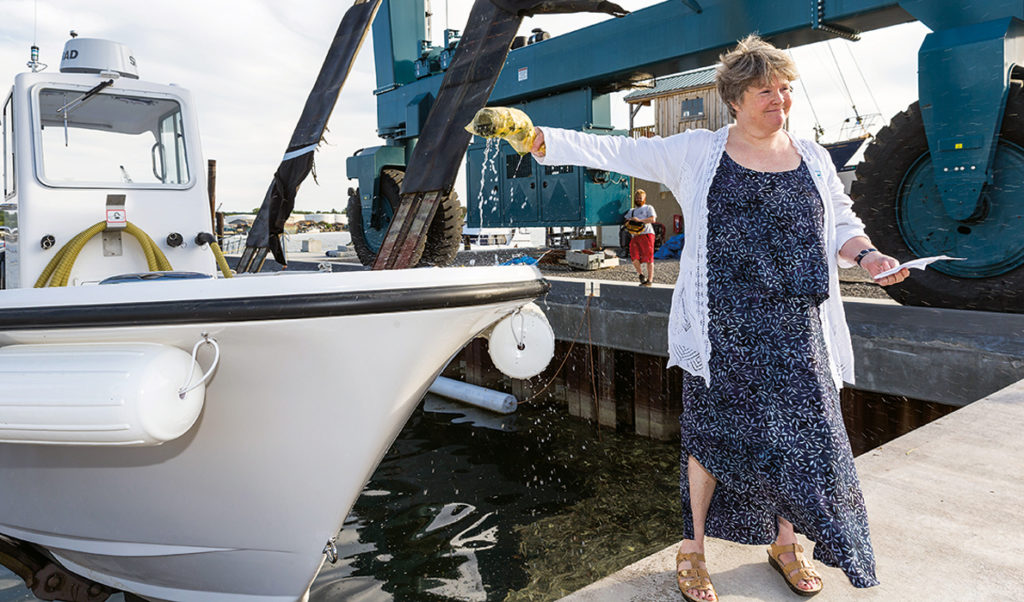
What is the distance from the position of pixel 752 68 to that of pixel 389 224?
7.57 m


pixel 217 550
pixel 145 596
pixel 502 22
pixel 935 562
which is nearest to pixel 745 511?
pixel 935 562

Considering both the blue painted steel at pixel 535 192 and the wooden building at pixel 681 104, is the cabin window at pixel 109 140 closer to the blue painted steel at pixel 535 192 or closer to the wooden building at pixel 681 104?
the blue painted steel at pixel 535 192

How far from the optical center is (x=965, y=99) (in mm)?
4539

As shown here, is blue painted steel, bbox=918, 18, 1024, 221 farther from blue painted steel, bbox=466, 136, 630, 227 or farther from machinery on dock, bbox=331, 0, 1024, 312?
blue painted steel, bbox=466, 136, 630, 227

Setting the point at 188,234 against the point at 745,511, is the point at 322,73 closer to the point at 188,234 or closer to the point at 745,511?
the point at 188,234

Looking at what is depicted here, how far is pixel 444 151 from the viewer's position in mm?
5246

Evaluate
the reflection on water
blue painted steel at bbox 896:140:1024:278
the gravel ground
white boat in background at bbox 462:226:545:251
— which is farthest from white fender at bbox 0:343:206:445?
white boat in background at bbox 462:226:545:251

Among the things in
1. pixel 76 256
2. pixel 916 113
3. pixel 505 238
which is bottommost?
pixel 76 256

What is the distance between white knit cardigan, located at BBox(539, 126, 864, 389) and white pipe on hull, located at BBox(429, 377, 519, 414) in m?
5.26

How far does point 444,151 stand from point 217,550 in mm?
3348

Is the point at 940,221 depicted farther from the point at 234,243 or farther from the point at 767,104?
the point at 234,243

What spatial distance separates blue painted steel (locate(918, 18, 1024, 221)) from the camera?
4441mm

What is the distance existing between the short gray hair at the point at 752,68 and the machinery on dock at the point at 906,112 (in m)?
3.42

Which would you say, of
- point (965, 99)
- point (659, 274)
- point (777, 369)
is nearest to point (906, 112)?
point (965, 99)
